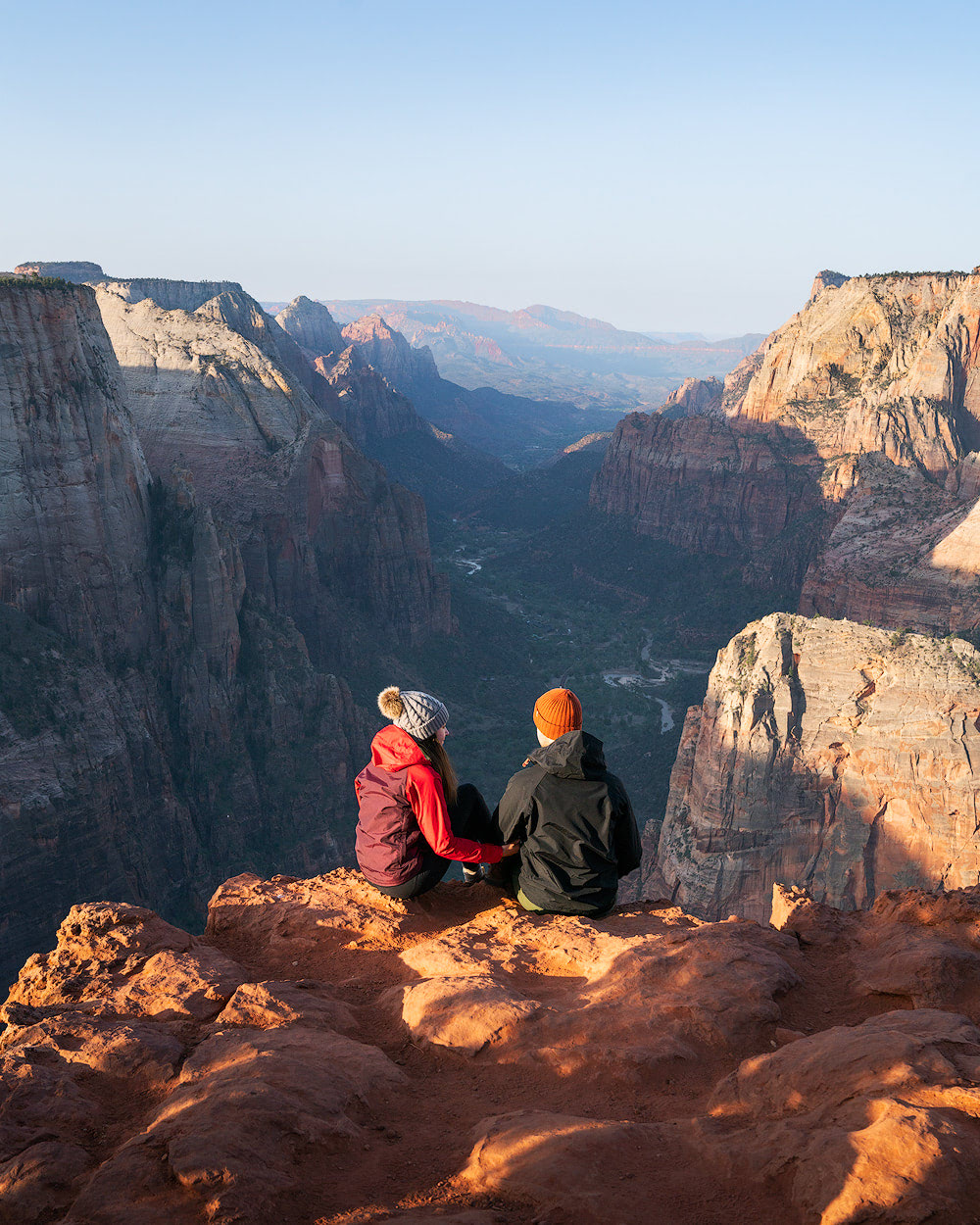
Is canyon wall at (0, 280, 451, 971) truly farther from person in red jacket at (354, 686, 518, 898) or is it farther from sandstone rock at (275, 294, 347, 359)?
sandstone rock at (275, 294, 347, 359)

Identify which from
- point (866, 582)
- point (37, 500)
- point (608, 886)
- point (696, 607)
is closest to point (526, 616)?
point (696, 607)

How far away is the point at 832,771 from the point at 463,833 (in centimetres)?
2201

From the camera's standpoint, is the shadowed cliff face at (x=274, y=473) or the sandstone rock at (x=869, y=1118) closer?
the sandstone rock at (x=869, y=1118)

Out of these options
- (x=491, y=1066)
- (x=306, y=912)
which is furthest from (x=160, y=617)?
(x=491, y=1066)

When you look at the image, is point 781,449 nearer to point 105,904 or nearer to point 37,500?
point 37,500

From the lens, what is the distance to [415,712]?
7.95 meters

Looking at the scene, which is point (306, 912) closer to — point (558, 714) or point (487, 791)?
point (558, 714)

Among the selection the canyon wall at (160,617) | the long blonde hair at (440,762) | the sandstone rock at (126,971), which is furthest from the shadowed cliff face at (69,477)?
the long blonde hair at (440,762)

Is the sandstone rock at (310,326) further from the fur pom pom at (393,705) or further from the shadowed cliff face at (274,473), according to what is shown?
the fur pom pom at (393,705)

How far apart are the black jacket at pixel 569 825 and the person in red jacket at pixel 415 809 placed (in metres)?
0.37

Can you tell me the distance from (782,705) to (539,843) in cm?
2169

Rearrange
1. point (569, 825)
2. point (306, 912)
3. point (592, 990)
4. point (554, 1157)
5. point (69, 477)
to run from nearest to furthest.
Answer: point (554, 1157) < point (592, 990) < point (569, 825) < point (306, 912) < point (69, 477)

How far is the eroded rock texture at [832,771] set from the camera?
25578 millimetres

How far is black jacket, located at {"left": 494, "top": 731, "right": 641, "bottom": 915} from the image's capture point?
764 cm
